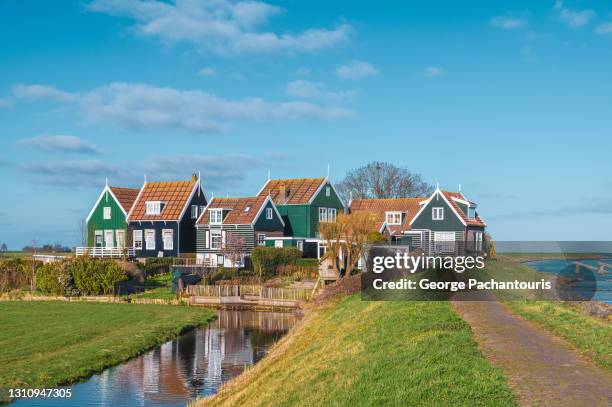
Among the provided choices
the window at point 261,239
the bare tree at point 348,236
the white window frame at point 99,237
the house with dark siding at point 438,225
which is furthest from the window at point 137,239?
the bare tree at point 348,236

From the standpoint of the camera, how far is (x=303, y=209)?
210 ft

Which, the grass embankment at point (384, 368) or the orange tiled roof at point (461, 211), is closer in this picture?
the grass embankment at point (384, 368)

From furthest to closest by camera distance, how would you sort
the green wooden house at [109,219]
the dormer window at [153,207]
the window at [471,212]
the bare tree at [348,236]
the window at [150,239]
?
the green wooden house at [109,219], the dormer window at [153,207], the window at [150,239], the window at [471,212], the bare tree at [348,236]

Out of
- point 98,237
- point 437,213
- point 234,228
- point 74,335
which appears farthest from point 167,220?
point 74,335

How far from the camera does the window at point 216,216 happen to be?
6308 cm

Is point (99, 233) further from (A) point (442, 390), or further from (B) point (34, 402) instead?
(A) point (442, 390)

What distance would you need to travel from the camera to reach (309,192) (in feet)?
213

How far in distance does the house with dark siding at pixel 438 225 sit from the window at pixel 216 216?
48.6 feet

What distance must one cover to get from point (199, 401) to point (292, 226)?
45511mm

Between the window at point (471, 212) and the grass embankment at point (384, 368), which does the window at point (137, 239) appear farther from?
the grass embankment at point (384, 368)

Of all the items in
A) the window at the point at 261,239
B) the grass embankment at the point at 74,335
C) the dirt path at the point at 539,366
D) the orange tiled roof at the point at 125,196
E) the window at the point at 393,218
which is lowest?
the grass embankment at the point at 74,335

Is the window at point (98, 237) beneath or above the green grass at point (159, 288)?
above

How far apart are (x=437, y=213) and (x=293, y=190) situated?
14.3 m

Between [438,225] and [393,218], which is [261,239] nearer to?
[393,218]
